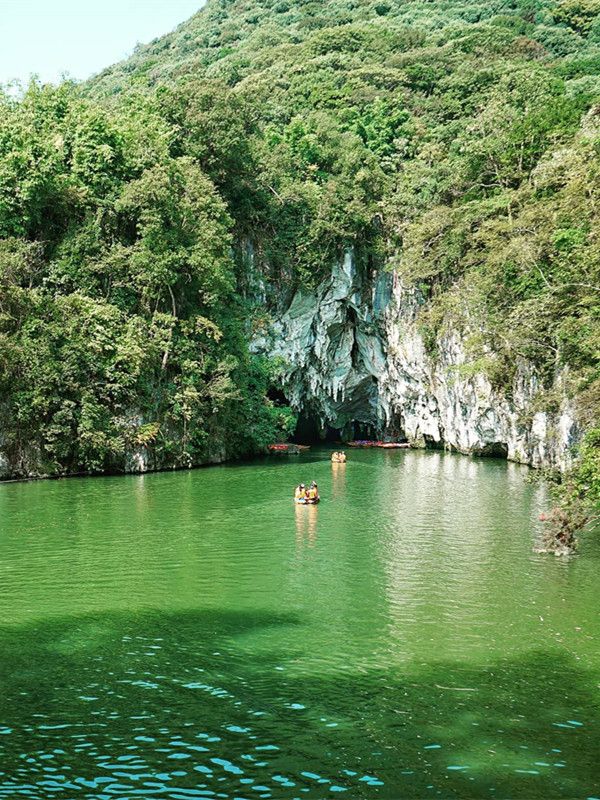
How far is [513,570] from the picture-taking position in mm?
16797

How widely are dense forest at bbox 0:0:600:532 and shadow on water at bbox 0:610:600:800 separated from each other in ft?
22.4

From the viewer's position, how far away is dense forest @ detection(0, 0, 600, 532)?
30.4 m

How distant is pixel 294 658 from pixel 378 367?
36.9 meters

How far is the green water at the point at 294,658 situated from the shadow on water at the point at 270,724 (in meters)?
0.03

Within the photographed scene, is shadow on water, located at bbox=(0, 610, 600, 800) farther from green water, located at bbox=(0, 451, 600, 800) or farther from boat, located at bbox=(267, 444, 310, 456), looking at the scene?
boat, located at bbox=(267, 444, 310, 456)

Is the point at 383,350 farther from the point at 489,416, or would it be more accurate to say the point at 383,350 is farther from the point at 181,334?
the point at 181,334

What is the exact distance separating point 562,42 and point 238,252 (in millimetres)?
38539

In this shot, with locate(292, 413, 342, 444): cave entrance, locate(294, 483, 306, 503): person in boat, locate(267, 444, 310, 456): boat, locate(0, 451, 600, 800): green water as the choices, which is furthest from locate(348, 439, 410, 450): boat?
locate(0, 451, 600, 800): green water

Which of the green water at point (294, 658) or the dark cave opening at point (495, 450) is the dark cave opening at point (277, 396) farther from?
the green water at point (294, 658)

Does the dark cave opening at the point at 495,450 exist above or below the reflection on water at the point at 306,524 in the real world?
above

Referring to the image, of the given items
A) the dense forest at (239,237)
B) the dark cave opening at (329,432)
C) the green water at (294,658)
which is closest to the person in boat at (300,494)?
the green water at (294,658)

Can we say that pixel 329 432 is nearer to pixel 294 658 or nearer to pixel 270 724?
pixel 294 658

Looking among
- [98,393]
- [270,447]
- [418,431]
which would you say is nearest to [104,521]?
[98,393]

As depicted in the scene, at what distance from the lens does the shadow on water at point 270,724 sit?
26.9ft
